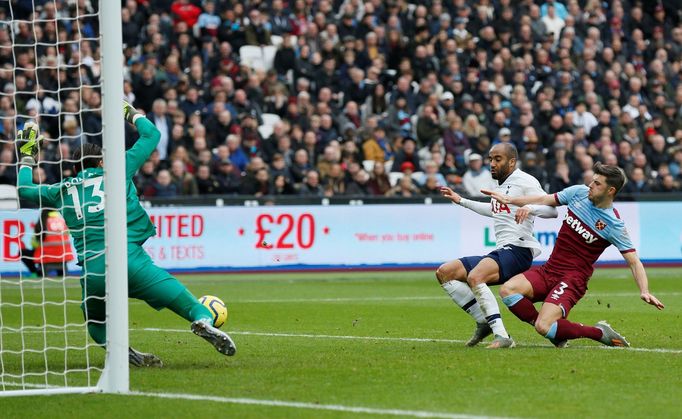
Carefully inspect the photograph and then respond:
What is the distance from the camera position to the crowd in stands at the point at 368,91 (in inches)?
1008

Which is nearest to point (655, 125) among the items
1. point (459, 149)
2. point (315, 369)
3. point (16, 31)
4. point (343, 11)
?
point (459, 149)

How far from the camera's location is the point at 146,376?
10203 mm

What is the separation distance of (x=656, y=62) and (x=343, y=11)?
815cm

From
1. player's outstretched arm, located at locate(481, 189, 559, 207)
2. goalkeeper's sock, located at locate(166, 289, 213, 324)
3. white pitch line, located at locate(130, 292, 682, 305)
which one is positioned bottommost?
white pitch line, located at locate(130, 292, 682, 305)

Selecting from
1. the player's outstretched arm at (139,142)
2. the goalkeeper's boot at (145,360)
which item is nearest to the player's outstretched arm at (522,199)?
the player's outstretched arm at (139,142)

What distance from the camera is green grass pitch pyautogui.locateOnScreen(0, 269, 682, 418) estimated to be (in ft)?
27.3

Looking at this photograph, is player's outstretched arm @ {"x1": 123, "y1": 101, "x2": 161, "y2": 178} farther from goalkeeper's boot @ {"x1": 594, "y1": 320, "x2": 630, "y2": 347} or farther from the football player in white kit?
goalkeeper's boot @ {"x1": 594, "y1": 320, "x2": 630, "y2": 347}

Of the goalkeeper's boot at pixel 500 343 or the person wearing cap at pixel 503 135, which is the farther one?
the person wearing cap at pixel 503 135

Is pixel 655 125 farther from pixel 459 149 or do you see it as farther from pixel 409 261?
pixel 409 261

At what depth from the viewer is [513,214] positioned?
12602mm

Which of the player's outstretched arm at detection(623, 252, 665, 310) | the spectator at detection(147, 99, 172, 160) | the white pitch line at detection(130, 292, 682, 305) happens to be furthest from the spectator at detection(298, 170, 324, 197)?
the player's outstretched arm at detection(623, 252, 665, 310)

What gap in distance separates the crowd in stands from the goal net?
0.13m

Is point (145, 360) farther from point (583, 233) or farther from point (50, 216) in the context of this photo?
point (50, 216)

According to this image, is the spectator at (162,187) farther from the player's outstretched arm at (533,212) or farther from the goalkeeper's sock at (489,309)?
the player's outstretched arm at (533,212)
